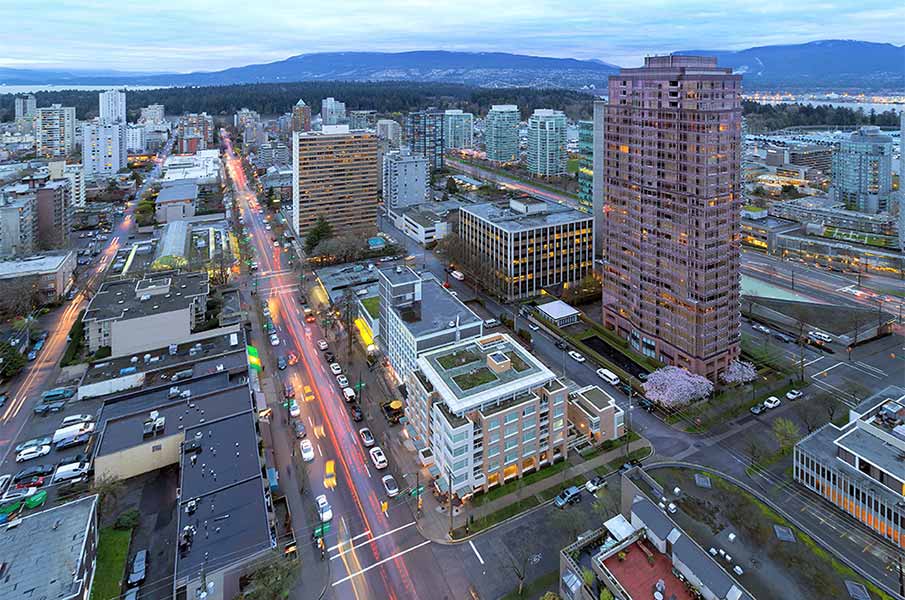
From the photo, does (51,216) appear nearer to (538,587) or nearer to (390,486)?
(390,486)

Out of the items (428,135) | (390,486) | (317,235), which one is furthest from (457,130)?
(390,486)

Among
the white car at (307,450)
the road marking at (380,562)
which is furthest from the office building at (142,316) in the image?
the road marking at (380,562)

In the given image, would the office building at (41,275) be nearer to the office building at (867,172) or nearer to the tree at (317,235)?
the tree at (317,235)

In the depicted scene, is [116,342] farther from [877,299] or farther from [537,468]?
[877,299]

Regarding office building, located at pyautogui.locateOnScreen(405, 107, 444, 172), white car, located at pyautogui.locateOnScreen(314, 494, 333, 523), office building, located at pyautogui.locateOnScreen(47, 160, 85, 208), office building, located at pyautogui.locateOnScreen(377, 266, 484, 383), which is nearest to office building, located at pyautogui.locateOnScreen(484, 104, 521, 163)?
office building, located at pyautogui.locateOnScreen(405, 107, 444, 172)

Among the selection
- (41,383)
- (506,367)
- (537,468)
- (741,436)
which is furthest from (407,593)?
(41,383)

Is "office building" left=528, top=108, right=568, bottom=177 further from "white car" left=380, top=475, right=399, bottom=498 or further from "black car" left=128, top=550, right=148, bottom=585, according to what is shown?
"black car" left=128, top=550, right=148, bottom=585

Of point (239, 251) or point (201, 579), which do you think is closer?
point (201, 579)
